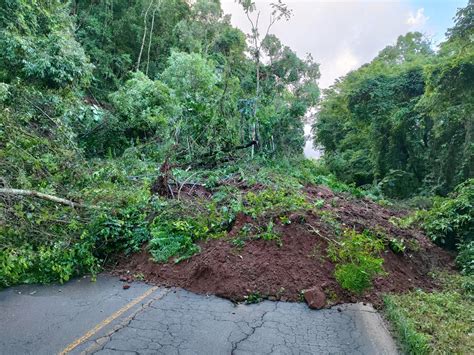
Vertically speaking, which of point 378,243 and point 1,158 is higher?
point 1,158

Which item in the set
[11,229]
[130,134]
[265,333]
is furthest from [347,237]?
[130,134]

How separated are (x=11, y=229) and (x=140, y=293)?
196cm

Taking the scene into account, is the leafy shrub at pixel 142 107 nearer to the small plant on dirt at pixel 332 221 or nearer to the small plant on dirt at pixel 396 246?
the small plant on dirt at pixel 332 221

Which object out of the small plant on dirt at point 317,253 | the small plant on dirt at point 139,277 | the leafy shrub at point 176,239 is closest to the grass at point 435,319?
the small plant on dirt at point 317,253

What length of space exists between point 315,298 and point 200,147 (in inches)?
252

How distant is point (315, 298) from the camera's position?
415cm

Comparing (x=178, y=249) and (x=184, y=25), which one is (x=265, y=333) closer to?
(x=178, y=249)

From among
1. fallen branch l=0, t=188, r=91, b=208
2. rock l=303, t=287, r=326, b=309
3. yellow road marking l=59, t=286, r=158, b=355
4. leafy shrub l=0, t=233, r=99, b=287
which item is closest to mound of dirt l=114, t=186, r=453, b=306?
rock l=303, t=287, r=326, b=309

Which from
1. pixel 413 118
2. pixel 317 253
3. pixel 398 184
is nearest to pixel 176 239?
pixel 317 253

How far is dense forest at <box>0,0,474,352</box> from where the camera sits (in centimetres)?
517

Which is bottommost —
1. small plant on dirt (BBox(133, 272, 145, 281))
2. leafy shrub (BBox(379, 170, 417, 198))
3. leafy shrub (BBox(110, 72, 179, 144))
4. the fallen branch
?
small plant on dirt (BBox(133, 272, 145, 281))

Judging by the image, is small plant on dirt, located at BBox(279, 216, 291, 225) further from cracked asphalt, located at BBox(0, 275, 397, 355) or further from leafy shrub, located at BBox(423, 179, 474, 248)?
leafy shrub, located at BBox(423, 179, 474, 248)

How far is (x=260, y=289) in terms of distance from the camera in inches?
172

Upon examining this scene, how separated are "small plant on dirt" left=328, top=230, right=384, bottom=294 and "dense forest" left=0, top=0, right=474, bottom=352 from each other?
2 centimetres
